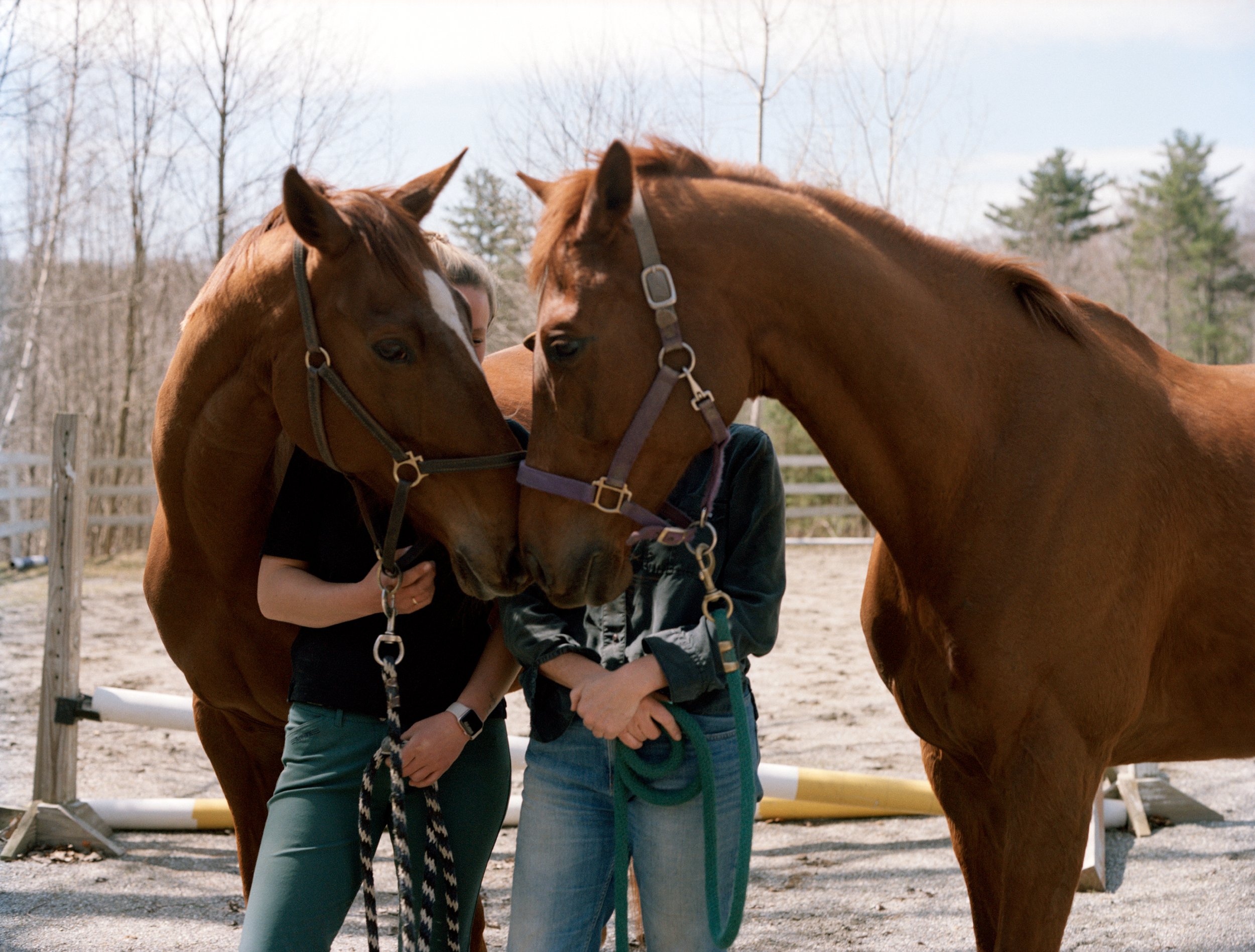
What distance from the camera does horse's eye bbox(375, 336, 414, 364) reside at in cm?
191

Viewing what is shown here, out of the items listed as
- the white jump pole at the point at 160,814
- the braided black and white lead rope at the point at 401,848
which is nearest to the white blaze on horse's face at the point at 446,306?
the braided black and white lead rope at the point at 401,848

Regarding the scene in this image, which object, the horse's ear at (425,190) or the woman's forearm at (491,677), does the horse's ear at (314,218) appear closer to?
the horse's ear at (425,190)

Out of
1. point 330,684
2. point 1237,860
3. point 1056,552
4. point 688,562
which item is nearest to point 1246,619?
point 1056,552

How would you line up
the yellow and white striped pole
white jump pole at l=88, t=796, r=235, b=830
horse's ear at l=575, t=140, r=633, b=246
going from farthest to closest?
white jump pole at l=88, t=796, r=235, b=830 < the yellow and white striped pole < horse's ear at l=575, t=140, r=633, b=246

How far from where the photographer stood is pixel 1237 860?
13.2ft

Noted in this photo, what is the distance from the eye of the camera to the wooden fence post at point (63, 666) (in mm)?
4113

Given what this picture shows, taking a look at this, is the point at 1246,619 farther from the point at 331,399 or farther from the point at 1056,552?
the point at 331,399

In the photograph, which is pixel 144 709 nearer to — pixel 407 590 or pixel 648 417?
pixel 407 590

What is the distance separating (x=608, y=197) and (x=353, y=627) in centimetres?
102

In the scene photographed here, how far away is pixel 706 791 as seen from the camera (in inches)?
70.7

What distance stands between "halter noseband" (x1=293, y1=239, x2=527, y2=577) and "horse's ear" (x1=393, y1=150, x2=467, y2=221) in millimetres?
321

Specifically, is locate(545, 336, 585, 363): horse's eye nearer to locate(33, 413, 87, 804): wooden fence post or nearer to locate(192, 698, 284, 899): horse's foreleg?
locate(192, 698, 284, 899): horse's foreleg

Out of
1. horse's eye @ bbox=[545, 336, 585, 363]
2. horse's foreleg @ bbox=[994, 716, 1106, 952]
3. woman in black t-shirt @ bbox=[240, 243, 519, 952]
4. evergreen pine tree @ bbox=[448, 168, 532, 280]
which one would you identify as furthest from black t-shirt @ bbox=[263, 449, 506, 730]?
evergreen pine tree @ bbox=[448, 168, 532, 280]

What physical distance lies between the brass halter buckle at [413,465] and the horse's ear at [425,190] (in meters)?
0.61
